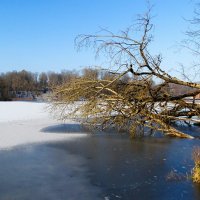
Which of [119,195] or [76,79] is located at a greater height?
[76,79]

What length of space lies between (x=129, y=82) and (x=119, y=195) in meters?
3.73

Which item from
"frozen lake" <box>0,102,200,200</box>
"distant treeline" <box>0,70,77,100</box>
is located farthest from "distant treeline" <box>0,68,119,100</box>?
"frozen lake" <box>0,102,200,200</box>

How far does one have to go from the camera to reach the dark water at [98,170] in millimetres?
6680

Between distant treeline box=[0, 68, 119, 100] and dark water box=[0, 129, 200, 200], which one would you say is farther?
distant treeline box=[0, 68, 119, 100]

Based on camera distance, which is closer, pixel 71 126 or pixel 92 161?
pixel 92 161

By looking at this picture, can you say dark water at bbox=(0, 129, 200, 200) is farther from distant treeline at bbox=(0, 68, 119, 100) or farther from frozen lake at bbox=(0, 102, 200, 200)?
distant treeline at bbox=(0, 68, 119, 100)

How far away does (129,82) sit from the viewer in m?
9.57

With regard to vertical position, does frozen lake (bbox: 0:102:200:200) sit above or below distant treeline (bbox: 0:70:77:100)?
below

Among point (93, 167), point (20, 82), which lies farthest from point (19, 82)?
point (93, 167)

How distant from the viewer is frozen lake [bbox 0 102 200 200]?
6730 mm

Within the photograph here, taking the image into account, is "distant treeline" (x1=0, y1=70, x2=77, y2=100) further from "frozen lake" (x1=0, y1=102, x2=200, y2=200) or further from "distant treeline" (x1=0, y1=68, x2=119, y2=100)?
"frozen lake" (x1=0, y1=102, x2=200, y2=200)

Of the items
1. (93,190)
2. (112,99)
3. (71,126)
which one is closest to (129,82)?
(112,99)

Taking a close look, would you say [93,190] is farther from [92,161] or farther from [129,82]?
[129,82]

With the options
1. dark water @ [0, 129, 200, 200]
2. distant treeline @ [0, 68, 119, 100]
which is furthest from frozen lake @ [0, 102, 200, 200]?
distant treeline @ [0, 68, 119, 100]
